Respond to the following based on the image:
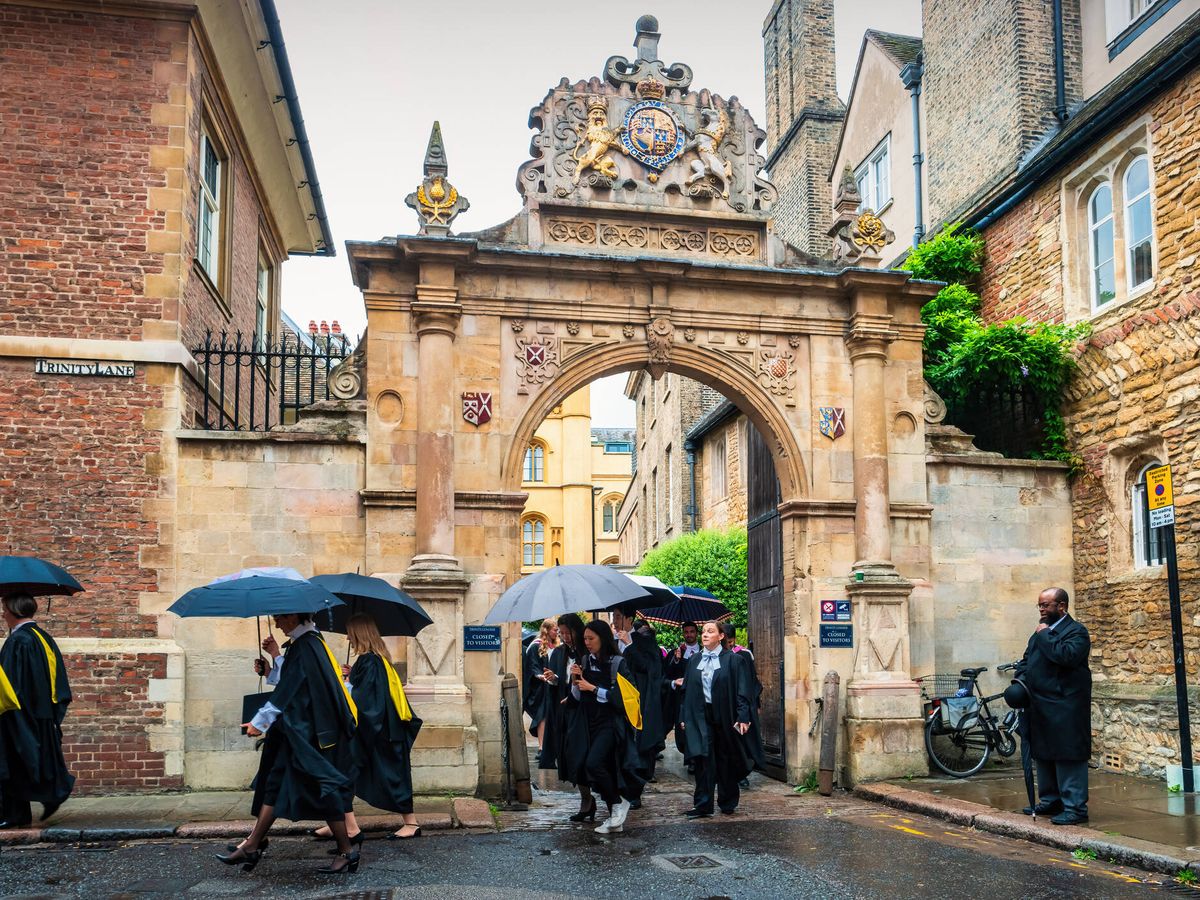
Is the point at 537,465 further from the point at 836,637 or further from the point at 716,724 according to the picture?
the point at 716,724

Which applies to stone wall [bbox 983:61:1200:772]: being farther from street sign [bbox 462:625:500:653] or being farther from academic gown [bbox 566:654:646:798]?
street sign [bbox 462:625:500:653]

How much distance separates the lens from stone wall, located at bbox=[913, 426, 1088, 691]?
43.9 feet

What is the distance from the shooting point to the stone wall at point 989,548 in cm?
1339

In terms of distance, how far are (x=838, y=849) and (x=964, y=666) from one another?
5416 mm

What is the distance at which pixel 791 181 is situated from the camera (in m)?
28.4

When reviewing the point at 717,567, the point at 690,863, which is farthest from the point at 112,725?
the point at 717,567

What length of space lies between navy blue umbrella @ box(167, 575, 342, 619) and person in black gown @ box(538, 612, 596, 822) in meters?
2.33

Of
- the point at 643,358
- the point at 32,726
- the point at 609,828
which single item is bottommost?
the point at 609,828

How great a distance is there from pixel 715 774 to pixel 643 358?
4708 millimetres

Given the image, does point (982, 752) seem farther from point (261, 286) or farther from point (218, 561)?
point (261, 286)

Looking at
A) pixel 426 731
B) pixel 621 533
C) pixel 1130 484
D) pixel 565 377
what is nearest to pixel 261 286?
pixel 565 377

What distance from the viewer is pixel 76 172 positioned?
12.0 m

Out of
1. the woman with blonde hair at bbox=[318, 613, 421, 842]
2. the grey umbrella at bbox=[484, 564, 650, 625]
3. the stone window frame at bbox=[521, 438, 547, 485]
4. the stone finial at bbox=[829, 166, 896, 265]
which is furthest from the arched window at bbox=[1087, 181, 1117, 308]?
the stone window frame at bbox=[521, 438, 547, 485]

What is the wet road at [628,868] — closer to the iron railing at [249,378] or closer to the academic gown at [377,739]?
the academic gown at [377,739]
